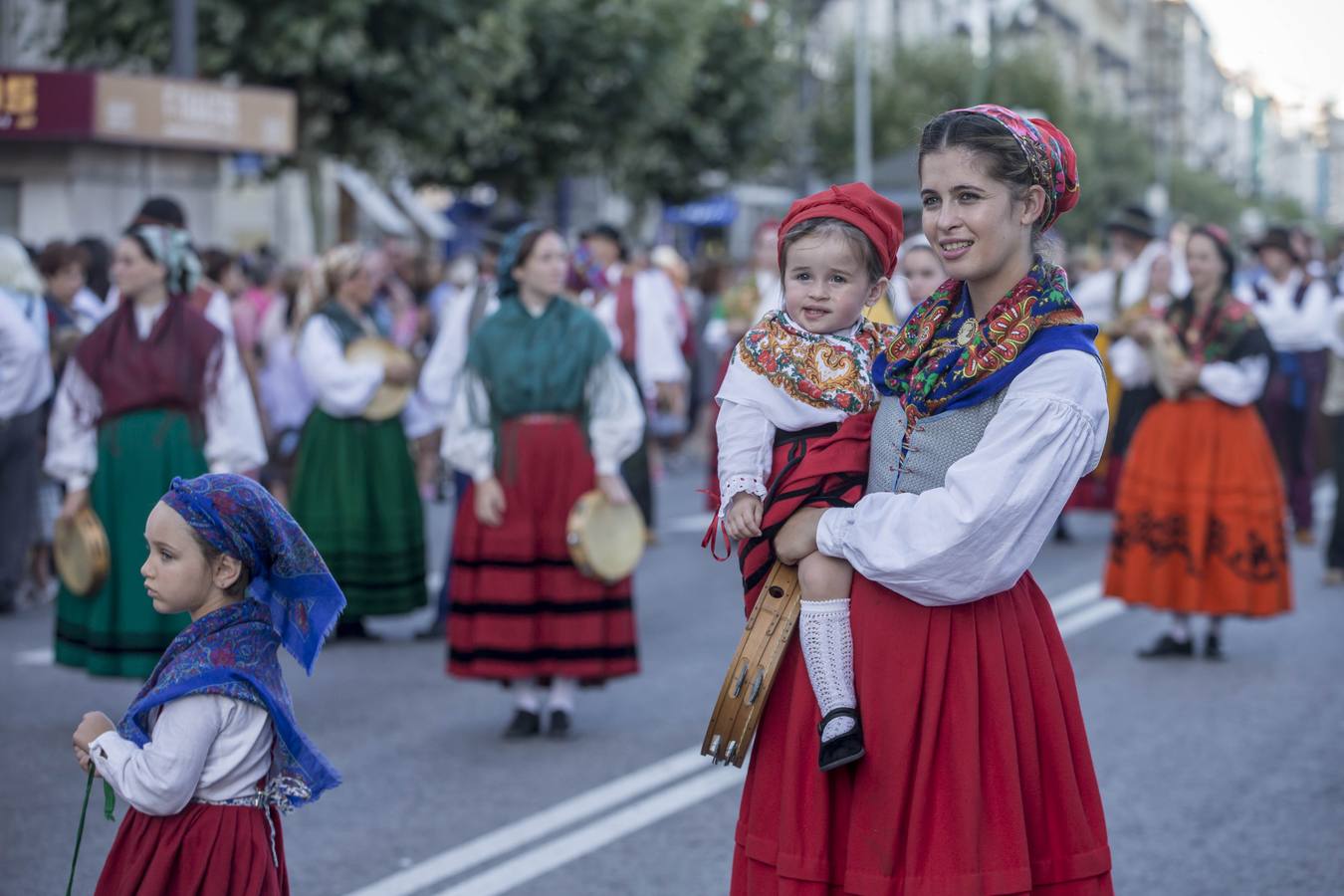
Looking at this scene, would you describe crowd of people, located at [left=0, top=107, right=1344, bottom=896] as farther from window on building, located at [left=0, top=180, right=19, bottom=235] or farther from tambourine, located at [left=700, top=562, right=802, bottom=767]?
window on building, located at [left=0, top=180, right=19, bottom=235]

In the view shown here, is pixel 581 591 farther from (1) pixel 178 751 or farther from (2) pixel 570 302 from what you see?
(1) pixel 178 751

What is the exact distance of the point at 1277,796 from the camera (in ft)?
22.3

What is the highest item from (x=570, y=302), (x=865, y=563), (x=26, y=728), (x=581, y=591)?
(x=570, y=302)

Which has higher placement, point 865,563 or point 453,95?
point 453,95

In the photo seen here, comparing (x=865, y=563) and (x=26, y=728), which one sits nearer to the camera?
(x=865, y=563)

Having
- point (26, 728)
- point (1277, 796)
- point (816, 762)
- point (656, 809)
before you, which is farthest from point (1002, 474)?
point (26, 728)

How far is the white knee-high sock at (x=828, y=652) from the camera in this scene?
345 cm

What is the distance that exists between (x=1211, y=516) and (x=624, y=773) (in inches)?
140

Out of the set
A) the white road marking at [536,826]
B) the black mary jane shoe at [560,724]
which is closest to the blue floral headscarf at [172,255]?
the black mary jane shoe at [560,724]

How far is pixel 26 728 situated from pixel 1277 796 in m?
4.67

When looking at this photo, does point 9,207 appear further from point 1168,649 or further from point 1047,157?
point 1047,157

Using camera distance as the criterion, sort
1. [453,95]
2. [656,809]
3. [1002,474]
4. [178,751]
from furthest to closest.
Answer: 1. [453,95]
2. [656,809]
3. [178,751]
4. [1002,474]

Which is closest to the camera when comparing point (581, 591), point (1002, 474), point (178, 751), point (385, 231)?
point (1002, 474)

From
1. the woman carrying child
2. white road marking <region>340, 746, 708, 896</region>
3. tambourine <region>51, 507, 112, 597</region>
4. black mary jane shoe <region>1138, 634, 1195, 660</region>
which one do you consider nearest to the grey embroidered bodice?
the woman carrying child
